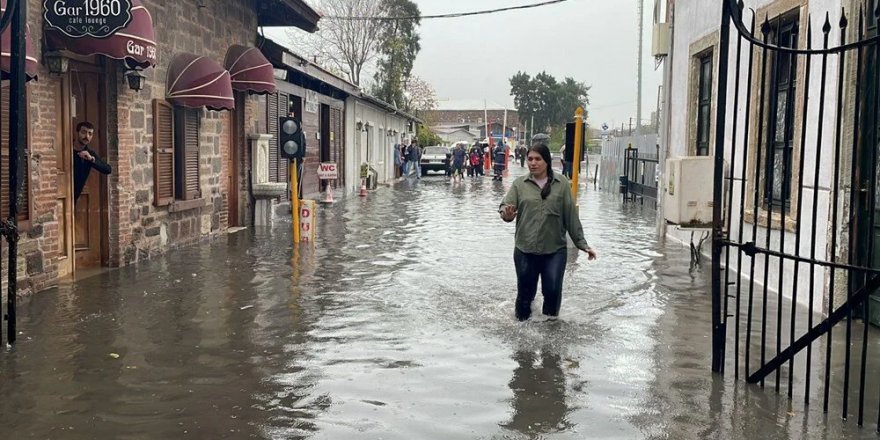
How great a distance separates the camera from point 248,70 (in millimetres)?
14258

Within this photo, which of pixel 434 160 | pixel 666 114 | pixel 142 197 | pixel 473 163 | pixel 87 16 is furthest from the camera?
pixel 434 160

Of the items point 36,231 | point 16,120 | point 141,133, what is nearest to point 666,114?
point 141,133

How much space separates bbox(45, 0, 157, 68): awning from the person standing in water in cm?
459

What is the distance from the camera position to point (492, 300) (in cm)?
899

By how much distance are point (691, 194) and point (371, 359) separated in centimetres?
335

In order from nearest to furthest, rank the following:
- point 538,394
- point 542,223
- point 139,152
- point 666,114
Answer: point 538,394 < point 542,223 < point 139,152 < point 666,114

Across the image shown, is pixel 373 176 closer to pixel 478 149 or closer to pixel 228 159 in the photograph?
pixel 478 149

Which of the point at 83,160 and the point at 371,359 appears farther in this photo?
the point at 83,160

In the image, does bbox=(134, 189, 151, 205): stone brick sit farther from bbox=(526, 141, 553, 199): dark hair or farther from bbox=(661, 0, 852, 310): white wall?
bbox=(661, 0, 852, 310): white wall

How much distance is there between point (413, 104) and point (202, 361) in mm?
66780

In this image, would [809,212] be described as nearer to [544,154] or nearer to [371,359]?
[544,154]

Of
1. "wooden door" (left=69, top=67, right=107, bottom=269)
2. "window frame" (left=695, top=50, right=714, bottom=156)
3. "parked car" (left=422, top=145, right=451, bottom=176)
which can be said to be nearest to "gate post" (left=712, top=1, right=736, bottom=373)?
"window frame" (left=695, top=50, right=714, bottom=156)

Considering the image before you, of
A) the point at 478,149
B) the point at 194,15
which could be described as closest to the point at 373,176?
the point at 478,149

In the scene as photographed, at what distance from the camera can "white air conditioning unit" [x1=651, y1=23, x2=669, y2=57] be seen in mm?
15320
